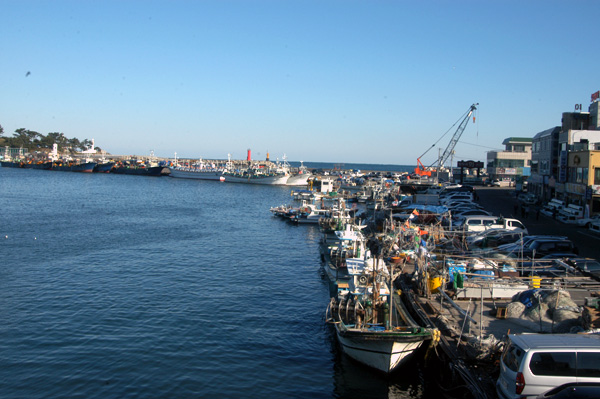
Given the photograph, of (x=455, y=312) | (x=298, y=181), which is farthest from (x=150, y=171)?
(x=455, y=312)

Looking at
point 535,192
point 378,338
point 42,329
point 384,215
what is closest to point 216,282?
point 42,329

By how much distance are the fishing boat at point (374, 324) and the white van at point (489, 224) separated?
42.0 ft

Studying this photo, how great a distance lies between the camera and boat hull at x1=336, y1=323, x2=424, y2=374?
44.2ft

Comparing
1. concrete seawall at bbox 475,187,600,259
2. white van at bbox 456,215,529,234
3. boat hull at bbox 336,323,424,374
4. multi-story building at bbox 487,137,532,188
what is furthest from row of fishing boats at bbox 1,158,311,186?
boat hull at bbox 336,323,424,374

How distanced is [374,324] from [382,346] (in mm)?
1134

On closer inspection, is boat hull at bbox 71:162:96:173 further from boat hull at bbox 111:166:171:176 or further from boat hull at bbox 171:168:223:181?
boat hull at bbox 171:168:223:181

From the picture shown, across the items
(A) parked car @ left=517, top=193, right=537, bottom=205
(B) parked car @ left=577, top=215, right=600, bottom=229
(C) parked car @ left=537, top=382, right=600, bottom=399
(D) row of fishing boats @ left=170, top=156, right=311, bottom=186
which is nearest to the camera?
(C) parked car @ left=537, top=382, right=600, bottom=399

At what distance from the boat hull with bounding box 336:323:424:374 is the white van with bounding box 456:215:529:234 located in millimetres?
15009

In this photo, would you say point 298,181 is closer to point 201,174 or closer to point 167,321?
point 201,174

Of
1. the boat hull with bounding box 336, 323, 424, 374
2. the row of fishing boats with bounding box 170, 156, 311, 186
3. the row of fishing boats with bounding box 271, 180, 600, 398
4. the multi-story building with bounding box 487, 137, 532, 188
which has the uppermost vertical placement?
the multi-story building with bounding box 487, 137, 532, 188

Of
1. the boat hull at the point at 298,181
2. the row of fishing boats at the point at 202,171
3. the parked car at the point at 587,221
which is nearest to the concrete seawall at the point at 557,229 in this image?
the parked car at the point at 587,221

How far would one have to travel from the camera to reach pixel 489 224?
29.4 meters

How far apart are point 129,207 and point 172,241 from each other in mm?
26200

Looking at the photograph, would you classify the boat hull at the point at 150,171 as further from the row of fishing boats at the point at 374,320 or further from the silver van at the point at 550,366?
the silver van at the point at 550,366
